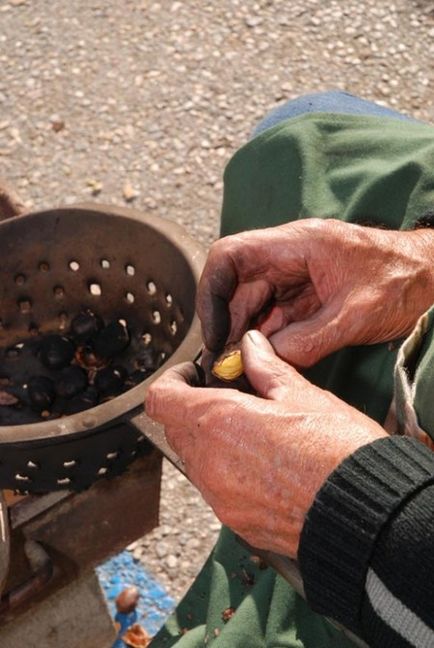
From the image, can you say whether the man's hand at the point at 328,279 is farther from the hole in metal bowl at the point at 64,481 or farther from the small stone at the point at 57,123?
the small stone at the point at 57,123

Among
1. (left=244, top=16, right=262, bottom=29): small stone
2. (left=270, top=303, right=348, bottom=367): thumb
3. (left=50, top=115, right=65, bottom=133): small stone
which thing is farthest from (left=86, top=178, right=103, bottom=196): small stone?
(left=270, top=303, right=348, bottom=367): thumb

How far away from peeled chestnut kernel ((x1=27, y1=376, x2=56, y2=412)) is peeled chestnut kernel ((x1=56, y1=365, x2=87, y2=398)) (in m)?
0.01

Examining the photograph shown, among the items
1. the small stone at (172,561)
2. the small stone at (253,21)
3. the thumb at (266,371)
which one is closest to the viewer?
the thumb at (266,371)

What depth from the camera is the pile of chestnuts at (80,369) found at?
4.44ft

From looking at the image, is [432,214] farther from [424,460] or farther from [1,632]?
[1,632]

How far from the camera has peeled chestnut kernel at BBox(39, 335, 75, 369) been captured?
1386mm

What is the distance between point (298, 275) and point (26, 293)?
49 cm

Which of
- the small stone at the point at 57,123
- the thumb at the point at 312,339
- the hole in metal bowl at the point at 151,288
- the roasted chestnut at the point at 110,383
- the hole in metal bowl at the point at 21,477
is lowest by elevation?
the small stone at the point at 57,123

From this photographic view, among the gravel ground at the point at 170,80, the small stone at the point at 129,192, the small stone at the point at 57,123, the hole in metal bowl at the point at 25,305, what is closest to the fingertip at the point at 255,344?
the hole in metal bowl at the point at 25,305

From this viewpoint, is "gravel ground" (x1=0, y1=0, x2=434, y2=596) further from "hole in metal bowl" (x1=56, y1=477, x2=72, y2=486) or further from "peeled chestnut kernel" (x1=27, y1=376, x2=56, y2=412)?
"hole in metal bowl" (x1=56, y1=477, x2=72, y2=486)

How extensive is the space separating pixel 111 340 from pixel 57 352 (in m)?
0.08

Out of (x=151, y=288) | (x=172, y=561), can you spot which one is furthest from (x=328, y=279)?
(x=172, y=561)

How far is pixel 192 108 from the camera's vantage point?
2.66 meters

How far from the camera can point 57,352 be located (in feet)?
4.55
